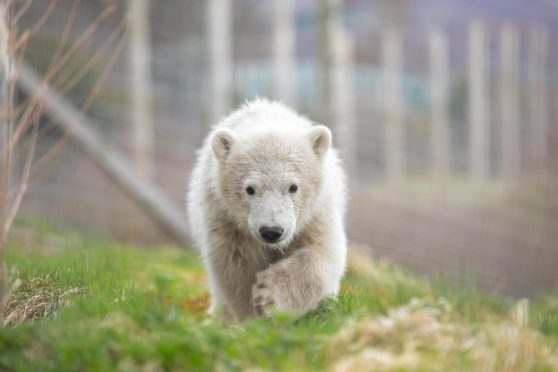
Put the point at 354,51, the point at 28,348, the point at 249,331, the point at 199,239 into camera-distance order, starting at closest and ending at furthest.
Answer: the point at 28,348 < the point at 249,331 < the point at 199,239 < the point at 354,51

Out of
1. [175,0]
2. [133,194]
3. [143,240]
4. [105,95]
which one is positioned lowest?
[143,240]

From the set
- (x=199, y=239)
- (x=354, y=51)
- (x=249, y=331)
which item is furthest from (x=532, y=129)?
(x=249, y=331)

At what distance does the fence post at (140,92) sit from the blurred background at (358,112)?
0.09 feet

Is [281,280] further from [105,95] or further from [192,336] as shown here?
[105,95]

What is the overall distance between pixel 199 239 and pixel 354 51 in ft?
45.1

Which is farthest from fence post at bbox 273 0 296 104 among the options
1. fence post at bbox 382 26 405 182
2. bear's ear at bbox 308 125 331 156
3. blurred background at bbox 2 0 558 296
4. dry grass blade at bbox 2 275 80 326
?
dry grass blade at bbox 2 275 80 326

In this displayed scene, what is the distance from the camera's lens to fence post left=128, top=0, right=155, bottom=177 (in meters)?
10.9

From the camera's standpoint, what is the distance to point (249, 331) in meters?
3.62

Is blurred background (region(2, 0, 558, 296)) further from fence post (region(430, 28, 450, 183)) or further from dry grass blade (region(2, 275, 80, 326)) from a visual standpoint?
dry grass blade (region(2, 275, 80, 326))

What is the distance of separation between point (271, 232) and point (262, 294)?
412 mm

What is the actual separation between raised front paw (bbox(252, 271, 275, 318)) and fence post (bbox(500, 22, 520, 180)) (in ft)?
45.7

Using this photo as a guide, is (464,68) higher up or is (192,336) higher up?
(464,68)

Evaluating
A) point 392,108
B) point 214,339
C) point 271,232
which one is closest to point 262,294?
point 271,232

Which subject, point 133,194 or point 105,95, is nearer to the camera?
point 133,194
